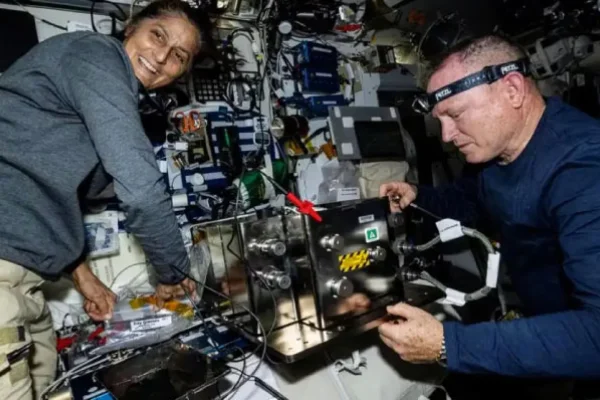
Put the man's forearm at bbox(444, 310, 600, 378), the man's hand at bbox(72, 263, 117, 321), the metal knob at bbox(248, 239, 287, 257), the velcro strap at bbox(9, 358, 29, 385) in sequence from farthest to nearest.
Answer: the man's hand at bbox(72, 263, 117, 321) < the metal knob at bbox(248, 239, 287, 257) < the velcro strap at bbox(9, 358, 29, 385) < the man's forearm at bbox(444, 310, 600, 378)

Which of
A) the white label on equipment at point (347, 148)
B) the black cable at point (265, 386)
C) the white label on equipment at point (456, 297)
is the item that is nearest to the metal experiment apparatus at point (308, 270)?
the black cable at point (265, 386)

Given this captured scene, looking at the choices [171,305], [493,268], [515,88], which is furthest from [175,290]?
[515,88]

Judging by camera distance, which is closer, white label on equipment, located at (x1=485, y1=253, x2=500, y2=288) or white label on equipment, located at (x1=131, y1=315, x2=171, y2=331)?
white label on equipment, located at (x1=485, y1=253, x2=500, y2=288)

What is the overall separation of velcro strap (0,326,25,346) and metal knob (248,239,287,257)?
2.07 ft

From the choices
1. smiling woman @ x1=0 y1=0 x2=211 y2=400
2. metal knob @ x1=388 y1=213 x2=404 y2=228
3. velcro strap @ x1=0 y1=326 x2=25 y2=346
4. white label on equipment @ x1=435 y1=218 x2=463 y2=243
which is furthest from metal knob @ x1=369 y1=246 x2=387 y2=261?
velcro strap @ x1=0 y1=326 x2=25 y2=346

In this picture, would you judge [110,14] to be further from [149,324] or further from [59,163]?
[149,324]

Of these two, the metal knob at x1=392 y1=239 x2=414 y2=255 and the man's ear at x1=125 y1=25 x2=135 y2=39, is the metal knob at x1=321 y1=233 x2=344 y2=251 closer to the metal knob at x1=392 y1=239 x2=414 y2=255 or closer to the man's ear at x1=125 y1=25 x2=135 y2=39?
the metal knob at x1=392 y1=239 x2=414 y2=255

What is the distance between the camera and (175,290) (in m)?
1.44

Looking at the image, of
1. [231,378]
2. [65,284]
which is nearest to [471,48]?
[231,378]

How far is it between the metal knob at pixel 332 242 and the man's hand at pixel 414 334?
26 cm

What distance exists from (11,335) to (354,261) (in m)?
0.95

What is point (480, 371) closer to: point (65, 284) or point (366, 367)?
point (366, 367)

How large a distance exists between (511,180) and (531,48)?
2.28 m

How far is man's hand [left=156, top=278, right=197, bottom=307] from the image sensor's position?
1374 mm
